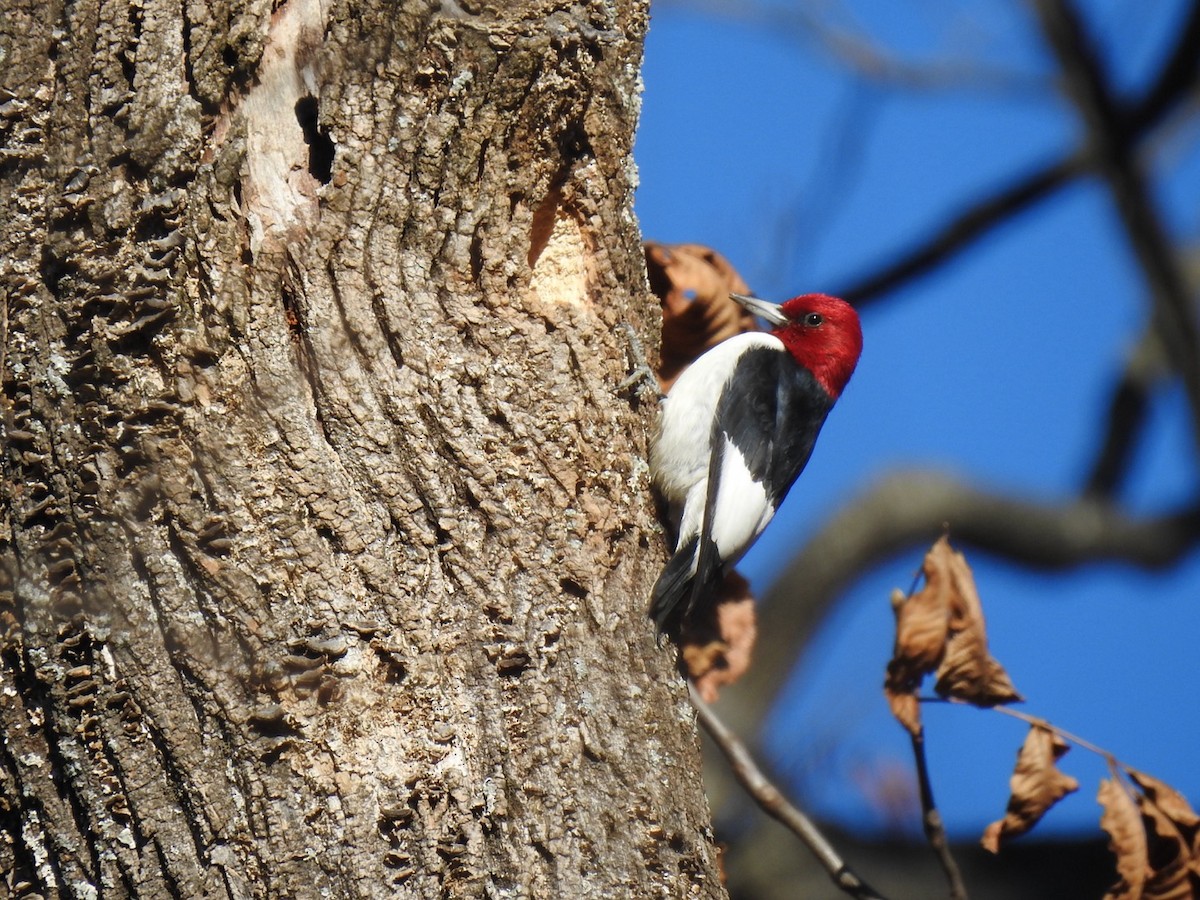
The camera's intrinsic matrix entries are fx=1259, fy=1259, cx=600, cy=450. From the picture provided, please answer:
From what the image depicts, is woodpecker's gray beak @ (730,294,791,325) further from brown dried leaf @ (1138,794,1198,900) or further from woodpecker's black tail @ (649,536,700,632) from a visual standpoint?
brown dried leaf @ (1138,794,1198,900)

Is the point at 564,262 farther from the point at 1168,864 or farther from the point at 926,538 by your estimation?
the point at 926,538

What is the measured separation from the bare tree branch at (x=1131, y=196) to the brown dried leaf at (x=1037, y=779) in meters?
3.61

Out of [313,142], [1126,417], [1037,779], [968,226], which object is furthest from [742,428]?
[1126,417]

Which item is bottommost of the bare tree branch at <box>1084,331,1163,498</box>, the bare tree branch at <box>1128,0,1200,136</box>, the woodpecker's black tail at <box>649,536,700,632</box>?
the woodpecker's black tail at <box>649,536,700,632</box>

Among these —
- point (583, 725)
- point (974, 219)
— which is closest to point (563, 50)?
point (583, 725)

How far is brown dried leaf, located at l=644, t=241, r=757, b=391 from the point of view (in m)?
3.50

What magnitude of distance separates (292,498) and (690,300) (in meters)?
1.65

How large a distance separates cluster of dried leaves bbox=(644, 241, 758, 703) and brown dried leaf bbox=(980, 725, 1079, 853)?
2.71 ft

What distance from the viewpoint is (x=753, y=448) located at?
382 centimetres

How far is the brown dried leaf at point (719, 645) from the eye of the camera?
11.3ft

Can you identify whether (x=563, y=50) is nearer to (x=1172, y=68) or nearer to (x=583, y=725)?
(x=583, y=725)

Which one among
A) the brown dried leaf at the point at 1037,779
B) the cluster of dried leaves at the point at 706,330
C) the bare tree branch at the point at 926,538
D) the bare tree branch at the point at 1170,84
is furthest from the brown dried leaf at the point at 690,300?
the bare tree branch at the point at 926,538

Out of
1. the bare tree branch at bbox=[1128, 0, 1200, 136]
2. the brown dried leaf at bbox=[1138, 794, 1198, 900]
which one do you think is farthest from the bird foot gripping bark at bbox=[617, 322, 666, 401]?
the bare tree branch at bbox=[1128, 0, 1200, 136]

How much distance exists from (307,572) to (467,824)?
52 cm
